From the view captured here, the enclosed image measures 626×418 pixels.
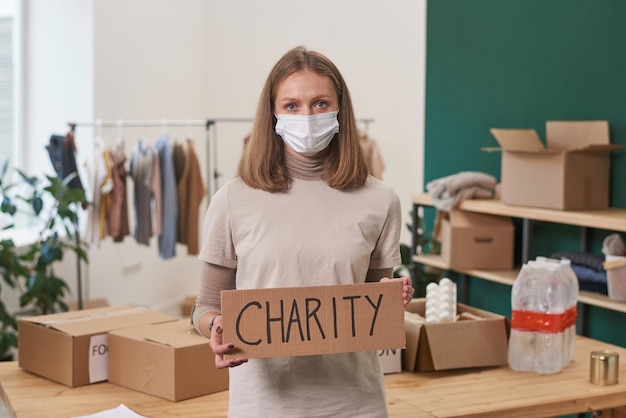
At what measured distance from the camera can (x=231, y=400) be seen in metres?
1.65

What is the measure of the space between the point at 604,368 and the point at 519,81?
2174mm

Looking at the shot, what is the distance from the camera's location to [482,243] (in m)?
3.97

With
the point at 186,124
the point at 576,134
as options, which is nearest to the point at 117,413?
the point at 576,134

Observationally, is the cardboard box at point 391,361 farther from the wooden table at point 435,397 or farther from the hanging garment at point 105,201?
the hanging garment at point 105,201

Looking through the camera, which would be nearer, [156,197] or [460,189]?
[460,189]

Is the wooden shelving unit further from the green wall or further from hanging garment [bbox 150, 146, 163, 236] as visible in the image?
hanging garment [bbox 150, 146, 163, 236]

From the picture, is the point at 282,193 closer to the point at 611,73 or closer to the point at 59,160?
the point at 611,73

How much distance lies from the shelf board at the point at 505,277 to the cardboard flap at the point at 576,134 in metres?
0.62

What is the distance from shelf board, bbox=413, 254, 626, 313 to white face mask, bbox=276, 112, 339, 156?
1967 mm

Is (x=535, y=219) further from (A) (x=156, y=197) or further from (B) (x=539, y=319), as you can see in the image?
(A) (x=156, y=197)

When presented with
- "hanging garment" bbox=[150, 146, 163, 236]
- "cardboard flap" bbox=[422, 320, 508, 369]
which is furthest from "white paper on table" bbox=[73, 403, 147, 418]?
"hanging garment" bbox=[150, 146, 163, 236]

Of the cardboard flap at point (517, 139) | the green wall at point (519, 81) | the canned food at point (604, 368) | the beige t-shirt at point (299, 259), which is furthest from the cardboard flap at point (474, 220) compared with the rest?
the beige t-shirt at point (299, 259)

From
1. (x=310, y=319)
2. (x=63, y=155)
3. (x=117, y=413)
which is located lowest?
(x=117, y=413)

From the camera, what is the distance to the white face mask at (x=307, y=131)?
1.63 metres
